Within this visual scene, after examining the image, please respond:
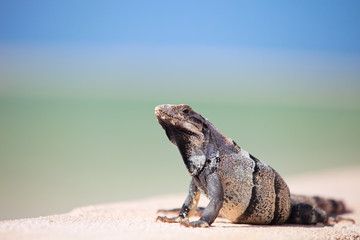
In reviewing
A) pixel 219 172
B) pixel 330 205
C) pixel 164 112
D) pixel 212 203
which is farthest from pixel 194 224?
pixel 330 205

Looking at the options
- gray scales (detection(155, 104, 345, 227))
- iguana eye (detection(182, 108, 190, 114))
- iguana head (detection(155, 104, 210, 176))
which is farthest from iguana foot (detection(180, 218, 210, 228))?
iguana eye (detection(182, 108, 190, 114))

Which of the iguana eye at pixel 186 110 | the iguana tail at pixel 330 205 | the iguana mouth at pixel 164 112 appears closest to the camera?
the iguana mouth at pixel 164 112

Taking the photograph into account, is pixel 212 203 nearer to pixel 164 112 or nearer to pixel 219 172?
pixel 219 172

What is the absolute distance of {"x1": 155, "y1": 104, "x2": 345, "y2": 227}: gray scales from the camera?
304 inches

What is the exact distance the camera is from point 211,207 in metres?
7.36

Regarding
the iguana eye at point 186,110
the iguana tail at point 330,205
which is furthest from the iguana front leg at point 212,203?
the iguana tail at point 330,205

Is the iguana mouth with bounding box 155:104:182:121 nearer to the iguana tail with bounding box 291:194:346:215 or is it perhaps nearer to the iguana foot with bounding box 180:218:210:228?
the iguana foot with bounding box 180:218:210:228

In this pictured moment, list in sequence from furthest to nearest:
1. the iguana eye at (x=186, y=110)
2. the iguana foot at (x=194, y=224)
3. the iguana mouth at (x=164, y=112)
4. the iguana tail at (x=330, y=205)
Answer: the iguana tail at (x=330, y=205)
the iguana eye at (x=186, y=110)
the iguana mouth at (x=164, y=112)
the iguana foot at (x=194, y=224)

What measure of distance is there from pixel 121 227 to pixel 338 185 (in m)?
14.7

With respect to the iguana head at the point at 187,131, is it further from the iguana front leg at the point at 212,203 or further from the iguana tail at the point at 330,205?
the iguana tail at the point at 330,205

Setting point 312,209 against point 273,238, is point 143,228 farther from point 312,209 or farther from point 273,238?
point 312,209

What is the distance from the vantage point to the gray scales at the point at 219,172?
772 cm

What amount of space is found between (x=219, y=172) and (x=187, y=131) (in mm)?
889

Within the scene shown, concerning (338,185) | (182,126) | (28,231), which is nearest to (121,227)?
(28,231)
